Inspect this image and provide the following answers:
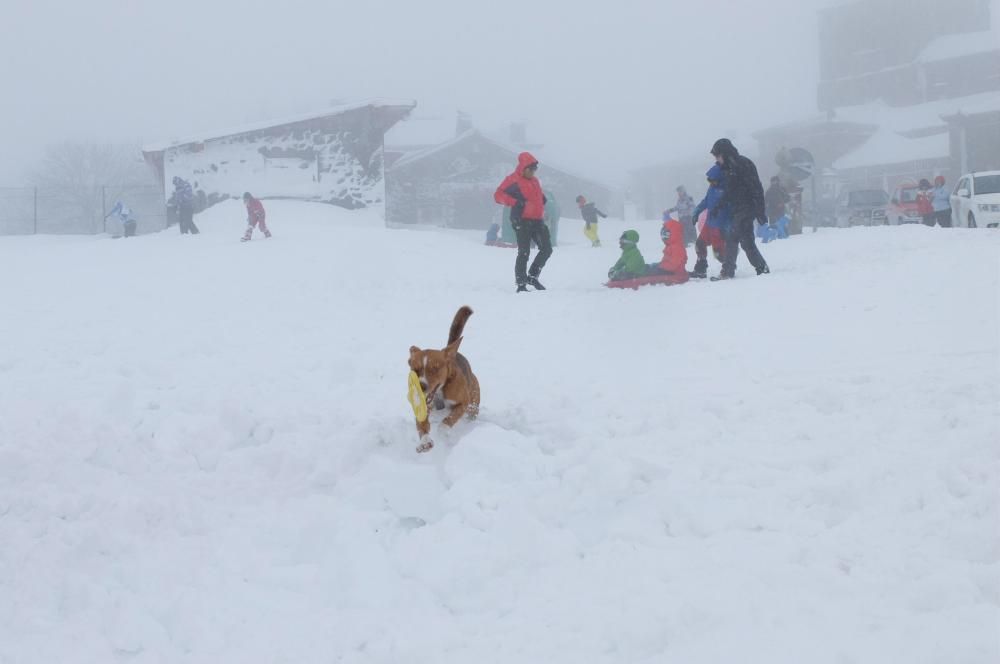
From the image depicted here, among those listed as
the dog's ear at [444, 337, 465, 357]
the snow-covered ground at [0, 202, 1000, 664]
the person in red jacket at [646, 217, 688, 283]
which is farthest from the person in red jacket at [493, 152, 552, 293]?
Result: the dog's ear at [444, 337, 465, 357]

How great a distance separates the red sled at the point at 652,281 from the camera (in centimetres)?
1121

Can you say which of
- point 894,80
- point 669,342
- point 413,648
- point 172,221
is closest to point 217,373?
point 669,342

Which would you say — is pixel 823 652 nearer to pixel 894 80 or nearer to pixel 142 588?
pixel 142 588

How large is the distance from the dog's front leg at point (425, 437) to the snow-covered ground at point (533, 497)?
0.08 meters

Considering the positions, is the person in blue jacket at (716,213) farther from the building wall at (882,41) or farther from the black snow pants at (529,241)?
the building wall at (882,41)

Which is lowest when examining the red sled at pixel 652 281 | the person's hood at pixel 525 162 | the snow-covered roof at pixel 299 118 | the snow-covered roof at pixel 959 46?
the red sled at pixel 652 281

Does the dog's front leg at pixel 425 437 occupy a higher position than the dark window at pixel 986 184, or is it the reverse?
the dark window at pixel 986 184

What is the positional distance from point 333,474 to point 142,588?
1187 mm

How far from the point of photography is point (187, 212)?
2278 cm

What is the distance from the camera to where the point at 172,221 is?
27.1 meters

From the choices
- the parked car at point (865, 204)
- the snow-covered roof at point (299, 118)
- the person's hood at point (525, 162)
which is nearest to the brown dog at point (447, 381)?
the person's hood at point (525, 162)

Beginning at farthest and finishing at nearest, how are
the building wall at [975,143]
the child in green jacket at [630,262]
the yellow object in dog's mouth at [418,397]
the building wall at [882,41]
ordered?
the building wall at [882,41] → the building wall at [975,143] → the child in green jacket at [630,262] → the yellow object in dog's mouth at [418,397]

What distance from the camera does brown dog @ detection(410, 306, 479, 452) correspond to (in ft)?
15.1

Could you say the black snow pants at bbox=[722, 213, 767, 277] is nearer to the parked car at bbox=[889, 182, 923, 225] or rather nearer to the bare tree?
the parked car at bbox=[889, 182, 923, 225]
